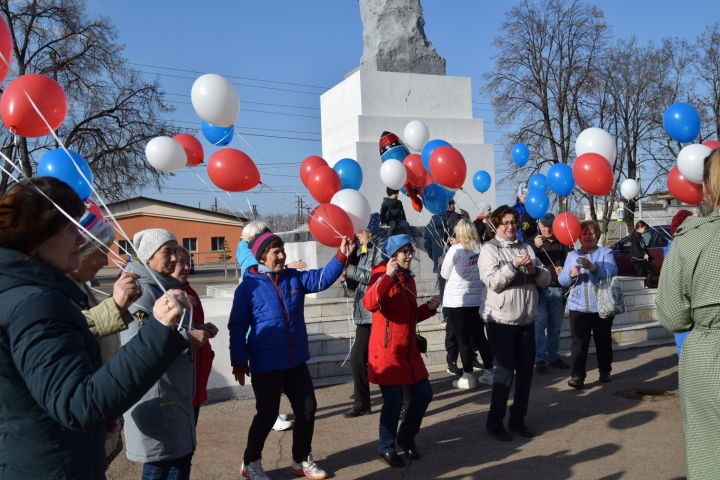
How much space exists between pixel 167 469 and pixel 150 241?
120cm

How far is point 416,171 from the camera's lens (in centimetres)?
738

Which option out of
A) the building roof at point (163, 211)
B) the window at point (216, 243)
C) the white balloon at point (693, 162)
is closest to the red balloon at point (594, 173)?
the white balloon at point (693, 162)

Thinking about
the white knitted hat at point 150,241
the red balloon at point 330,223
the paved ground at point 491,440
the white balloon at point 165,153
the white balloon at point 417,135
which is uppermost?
the white balloon at point 417,135

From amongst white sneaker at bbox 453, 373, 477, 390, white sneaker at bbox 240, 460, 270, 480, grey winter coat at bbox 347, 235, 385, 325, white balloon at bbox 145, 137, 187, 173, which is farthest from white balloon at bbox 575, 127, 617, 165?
white sneaker at bbox 240, 460, 270, 480

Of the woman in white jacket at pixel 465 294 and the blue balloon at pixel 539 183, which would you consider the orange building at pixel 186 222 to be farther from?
the woman in white jacket at pixel 465 294

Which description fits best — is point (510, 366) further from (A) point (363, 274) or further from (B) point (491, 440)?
(A) point (363, 274)

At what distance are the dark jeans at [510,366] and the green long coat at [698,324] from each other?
2371mm

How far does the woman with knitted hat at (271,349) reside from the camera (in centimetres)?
404

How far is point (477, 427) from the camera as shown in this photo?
5199 millimetres

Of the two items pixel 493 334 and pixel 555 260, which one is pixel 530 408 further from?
pixel 555 260

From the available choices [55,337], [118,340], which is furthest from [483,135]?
[55,337]

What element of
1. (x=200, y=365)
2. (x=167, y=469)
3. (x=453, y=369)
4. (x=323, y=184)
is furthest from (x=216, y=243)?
(x=167, y=469)

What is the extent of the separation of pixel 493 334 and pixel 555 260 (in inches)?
111

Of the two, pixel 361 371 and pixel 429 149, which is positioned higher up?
pixel 429 149
